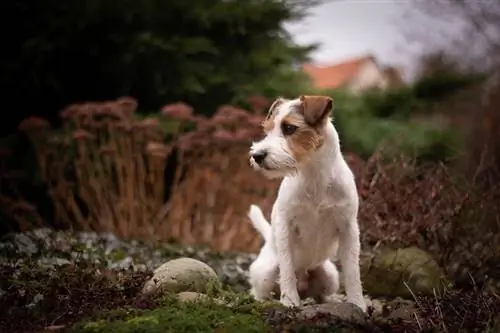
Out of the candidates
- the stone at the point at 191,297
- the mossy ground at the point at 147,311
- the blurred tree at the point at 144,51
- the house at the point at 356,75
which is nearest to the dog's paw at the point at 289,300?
the mossy ground at the point at 147,311

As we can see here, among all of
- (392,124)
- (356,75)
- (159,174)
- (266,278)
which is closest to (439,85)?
(392,124)

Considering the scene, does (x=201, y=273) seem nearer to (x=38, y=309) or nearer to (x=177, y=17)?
(x=38, y=309)

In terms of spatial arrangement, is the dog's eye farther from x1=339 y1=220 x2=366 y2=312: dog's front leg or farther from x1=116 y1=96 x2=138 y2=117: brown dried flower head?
x1=116 y1=96 x2=138 y2=117: brown dried flower head

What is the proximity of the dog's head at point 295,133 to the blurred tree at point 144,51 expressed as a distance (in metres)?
4.24

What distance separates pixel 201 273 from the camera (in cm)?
Result: 438

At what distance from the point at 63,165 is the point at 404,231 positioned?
3.48 metres

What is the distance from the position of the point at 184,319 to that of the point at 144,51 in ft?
16.5

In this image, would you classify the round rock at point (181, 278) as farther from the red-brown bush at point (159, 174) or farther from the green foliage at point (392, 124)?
the green foliage at point (392, 124)

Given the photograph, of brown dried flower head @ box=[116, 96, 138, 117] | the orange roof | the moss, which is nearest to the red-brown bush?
brown dried flower head @ box=[116, 96, 138, 117]

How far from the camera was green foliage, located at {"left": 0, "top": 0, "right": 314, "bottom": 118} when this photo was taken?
776cm

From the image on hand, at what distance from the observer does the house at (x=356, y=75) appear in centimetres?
988

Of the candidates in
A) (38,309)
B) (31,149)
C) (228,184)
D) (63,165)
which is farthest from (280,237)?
(31,149)

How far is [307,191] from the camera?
4055mm

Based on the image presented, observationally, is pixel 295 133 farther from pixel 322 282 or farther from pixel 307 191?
pixel 322 282
